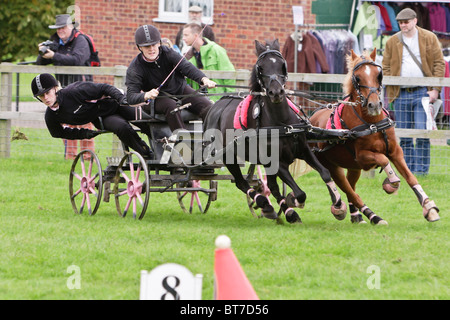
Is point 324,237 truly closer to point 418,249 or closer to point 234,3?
point 418,249

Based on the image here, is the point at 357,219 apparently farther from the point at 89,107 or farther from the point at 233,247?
the point at 89,107

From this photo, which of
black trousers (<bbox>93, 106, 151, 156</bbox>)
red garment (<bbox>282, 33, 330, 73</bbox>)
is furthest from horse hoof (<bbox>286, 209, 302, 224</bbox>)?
red garment (<bbox>282, 33, 330, 73</bbox>)

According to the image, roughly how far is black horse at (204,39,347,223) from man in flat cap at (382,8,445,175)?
4356mm

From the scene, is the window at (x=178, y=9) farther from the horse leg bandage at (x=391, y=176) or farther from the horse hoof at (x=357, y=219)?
the horse leg bandage at (x=391, y=176)

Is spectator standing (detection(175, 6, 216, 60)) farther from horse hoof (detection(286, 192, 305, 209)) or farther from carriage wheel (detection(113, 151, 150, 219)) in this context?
horse hoof (detection(286, 192, 305, 209))

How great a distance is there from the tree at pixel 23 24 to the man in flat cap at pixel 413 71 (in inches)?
557

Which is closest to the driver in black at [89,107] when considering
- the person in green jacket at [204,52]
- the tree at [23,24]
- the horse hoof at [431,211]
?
the person in green jacket at [204,52]

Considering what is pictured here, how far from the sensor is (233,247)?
26.0 feet

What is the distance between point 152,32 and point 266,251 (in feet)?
10.1

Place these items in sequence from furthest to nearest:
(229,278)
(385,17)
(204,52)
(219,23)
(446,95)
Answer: (219,23) < (385,17) < (446,95) < (204,52) < (229,278)

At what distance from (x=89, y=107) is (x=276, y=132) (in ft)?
7.94

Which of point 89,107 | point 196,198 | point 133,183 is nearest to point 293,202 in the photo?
point 133,183

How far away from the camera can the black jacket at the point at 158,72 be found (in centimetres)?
982

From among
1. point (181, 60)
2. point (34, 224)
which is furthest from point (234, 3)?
point (34, 224)
